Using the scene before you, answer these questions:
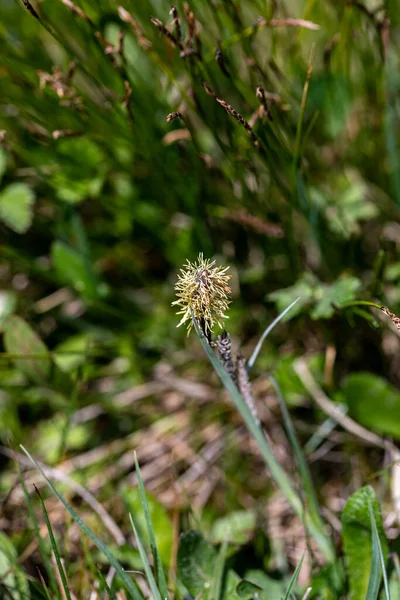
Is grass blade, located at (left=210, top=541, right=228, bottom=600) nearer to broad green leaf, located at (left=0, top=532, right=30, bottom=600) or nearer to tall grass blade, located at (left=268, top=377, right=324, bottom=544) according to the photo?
tall grass blade, located at (left=268, top=377, right=324, bottom=544)

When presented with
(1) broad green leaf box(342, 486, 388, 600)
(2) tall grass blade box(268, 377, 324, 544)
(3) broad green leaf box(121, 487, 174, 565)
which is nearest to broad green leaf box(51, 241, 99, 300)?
(3) broad green leaf box(121, 487, 174, 565)

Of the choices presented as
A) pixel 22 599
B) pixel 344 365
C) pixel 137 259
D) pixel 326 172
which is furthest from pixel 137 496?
pixel 326 172

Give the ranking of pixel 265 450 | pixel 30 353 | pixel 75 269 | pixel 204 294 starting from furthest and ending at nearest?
pixel 75 269 → pixel 30 353 → pixel 265 450 → pixel 204 294

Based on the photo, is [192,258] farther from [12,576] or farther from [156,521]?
[12,576]

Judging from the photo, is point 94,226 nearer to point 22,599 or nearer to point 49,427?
point 49,427

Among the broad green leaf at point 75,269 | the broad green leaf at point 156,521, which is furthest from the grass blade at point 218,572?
the broad green leaf at point 75,269

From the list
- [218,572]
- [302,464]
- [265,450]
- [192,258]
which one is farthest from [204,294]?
[192,258]
